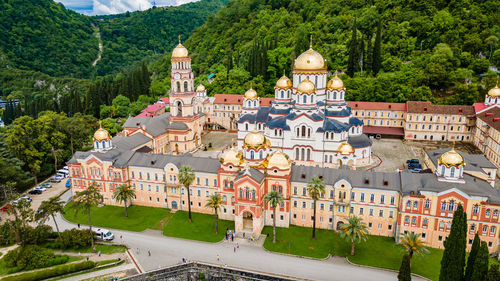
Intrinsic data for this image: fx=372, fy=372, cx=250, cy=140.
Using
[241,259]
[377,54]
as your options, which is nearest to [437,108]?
[377,54]

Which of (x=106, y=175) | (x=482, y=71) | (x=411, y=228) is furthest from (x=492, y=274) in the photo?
(x=482, y=71)

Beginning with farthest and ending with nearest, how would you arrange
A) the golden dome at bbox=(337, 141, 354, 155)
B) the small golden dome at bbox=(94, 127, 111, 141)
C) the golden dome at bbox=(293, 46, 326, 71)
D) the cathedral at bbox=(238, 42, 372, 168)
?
the golden dome at bbox=(293, 46, 326, 71)
the cathedral at bbox=(238, 42, 372, 168)
the golden dome at bbox=(337, 141, 354, 155)
the small golden dome at bbox=(94, 127, 111, 141)

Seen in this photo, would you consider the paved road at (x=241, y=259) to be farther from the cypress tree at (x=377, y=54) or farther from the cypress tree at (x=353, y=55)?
the cypress tree at (x=377, y=54)

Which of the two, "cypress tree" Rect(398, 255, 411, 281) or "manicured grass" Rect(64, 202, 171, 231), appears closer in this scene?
"cypress tree" Rect(398, 255, 411, 281)

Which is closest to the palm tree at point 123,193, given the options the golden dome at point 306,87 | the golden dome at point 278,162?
the golden dome at point 278,162

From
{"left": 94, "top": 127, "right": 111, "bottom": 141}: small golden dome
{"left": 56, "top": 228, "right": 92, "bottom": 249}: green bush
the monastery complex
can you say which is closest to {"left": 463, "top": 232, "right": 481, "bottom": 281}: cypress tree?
the monastery complex

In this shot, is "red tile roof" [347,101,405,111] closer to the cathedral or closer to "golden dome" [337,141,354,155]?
the cathedral

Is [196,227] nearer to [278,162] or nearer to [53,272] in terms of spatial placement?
[278,162]
